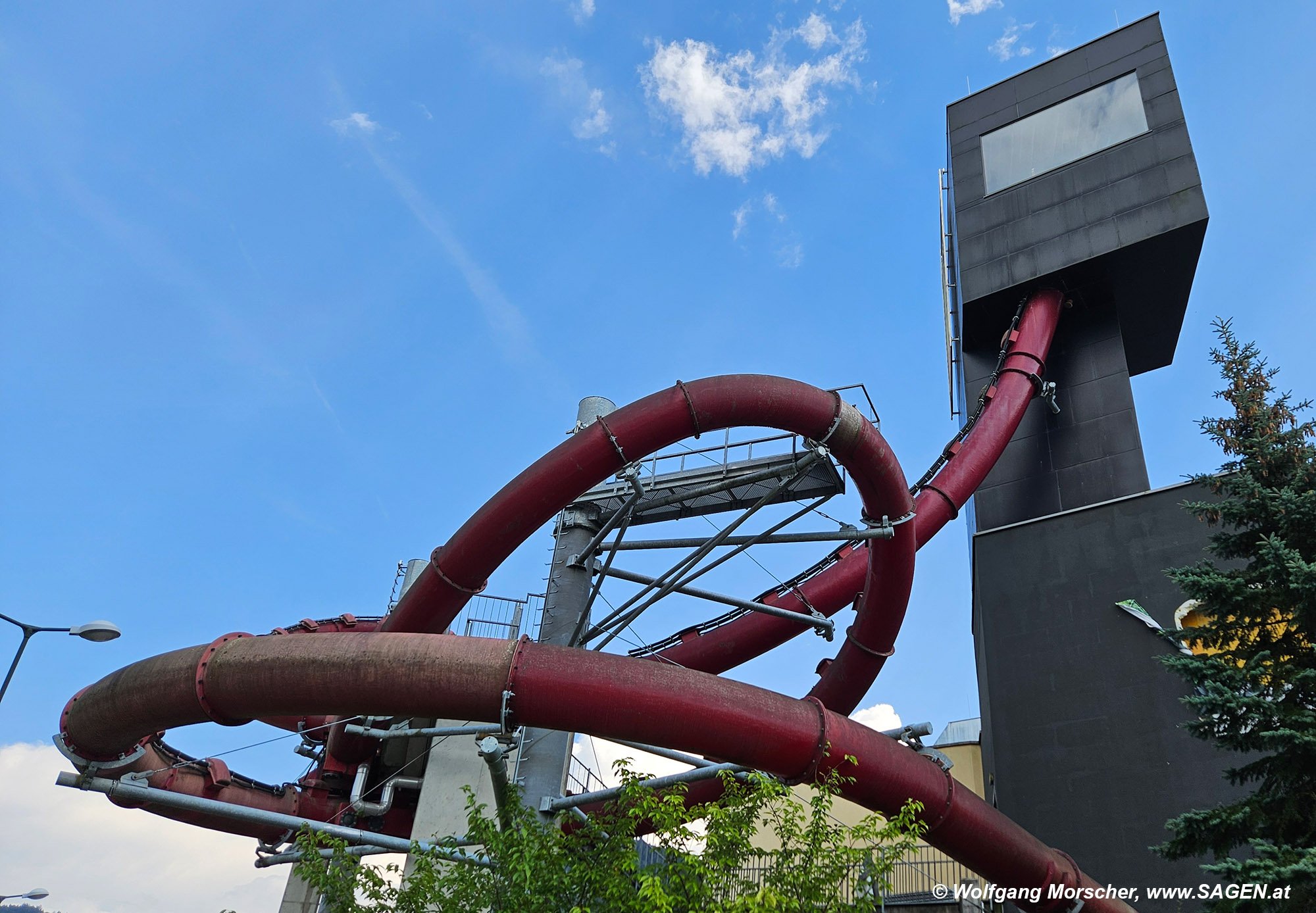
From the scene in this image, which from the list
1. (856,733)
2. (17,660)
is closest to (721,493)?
(856,733)

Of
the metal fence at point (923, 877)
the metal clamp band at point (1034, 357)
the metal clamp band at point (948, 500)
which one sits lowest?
the metal fence at point (923, 877)

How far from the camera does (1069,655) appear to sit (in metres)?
19.6

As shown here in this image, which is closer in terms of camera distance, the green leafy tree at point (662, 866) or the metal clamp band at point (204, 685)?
the green leafy tree at point (662, 866)

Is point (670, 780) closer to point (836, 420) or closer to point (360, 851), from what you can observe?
point (360, 851)

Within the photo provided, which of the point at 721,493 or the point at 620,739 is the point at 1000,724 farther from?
the point at 620,739

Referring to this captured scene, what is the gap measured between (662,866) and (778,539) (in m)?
6.00

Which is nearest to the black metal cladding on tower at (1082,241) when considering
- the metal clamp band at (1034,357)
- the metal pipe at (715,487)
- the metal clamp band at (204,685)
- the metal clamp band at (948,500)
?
the metal clamp band at (1034,357)

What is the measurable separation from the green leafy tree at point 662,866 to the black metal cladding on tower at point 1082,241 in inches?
584

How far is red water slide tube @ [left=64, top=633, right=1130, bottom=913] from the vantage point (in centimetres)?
1102

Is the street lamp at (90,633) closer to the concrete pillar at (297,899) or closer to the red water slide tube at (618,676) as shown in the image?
the red water slide tube at (618,676)

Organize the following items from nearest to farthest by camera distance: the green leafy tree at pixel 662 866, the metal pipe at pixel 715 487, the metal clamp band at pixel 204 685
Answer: the green leafy tree at pixel 662 866 → the metal clamp band at pixel 204 685 → the metal pipe at pixel 715 487

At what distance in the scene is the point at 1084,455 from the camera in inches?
915

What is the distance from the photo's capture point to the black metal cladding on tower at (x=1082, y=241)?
77.6 ft

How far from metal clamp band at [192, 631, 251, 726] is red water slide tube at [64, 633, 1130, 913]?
4 cm
